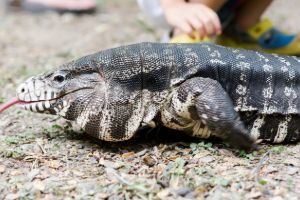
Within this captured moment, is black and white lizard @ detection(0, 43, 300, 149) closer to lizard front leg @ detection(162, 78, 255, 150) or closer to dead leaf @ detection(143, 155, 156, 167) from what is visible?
lizard front leg @ detection(162, 78, 255, 150)

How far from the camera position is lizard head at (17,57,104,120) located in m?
2.21

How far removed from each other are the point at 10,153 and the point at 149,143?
25.5 inches

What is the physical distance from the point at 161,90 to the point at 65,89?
436 mm

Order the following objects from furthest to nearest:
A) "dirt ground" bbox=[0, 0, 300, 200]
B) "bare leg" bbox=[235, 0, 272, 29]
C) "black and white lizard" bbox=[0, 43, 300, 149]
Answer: "bare leg" bbox=[235, 0, 272, 29]
"black and white lizard" bbox=[0, 43, 300, 149]
"dirt ground" bbox=[0, 0, 300, 200]

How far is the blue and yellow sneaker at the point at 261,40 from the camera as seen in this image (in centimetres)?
364

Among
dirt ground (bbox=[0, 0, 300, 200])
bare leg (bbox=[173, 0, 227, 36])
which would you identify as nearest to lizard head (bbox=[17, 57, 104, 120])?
dirt ground (bbox=[0, 0, 300, 200])

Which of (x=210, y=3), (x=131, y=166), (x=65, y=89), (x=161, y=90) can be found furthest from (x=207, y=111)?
(x=210, y=3)

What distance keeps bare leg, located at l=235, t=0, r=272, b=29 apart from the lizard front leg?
162cm

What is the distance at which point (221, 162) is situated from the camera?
2.13m

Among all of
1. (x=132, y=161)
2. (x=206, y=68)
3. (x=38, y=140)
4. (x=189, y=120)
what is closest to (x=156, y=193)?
(x=132, y=161)

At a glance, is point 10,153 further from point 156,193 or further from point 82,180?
point 156,193

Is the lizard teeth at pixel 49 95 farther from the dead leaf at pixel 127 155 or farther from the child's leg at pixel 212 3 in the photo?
Answer: the child's leg at pixel 212 3

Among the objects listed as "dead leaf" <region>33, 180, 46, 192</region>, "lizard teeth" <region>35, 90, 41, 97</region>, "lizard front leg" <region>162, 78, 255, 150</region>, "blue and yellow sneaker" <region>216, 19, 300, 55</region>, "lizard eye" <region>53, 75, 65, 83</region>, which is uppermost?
"blue and yellow sneaker" <region>216, 19, 300, 55</region>

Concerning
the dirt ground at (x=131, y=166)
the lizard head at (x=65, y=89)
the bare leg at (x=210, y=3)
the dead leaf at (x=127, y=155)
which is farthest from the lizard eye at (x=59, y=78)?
the bare leg at (x=210, y=3)
